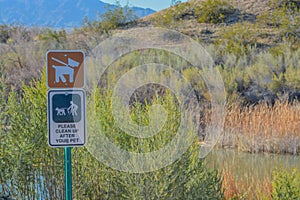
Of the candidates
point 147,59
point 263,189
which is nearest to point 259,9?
point 147,59

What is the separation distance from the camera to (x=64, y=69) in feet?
13.1

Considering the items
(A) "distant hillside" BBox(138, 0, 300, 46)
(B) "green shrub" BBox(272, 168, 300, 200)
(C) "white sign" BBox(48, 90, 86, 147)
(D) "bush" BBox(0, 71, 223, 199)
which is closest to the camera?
(C) "white sign" BBox(48, 90, 86, 147)

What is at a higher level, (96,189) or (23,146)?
(23,146)

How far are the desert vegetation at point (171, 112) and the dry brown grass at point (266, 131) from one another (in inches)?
0.8

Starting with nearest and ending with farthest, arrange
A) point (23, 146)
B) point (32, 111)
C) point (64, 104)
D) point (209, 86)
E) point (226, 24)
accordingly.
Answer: point (64, 104), point (23, 146), point (32, 111), point (209, 86), point (226, 24)

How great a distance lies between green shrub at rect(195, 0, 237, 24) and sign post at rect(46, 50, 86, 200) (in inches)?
1122

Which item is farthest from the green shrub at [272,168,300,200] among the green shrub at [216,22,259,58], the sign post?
the green shrub at [216,22,259,58]

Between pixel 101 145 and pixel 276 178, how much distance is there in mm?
1835

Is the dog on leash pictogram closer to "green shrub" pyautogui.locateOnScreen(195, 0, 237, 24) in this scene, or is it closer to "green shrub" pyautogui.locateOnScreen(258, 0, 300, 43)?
"green shrub" pyautogui.locateOnScreen(258, 0, 300, 43)

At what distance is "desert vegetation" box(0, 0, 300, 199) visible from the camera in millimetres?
4902

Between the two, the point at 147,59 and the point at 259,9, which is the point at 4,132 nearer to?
the point at 147,59

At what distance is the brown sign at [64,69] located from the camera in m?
3.96

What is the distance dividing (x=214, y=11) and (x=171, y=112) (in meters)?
28.3

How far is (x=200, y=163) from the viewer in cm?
506
